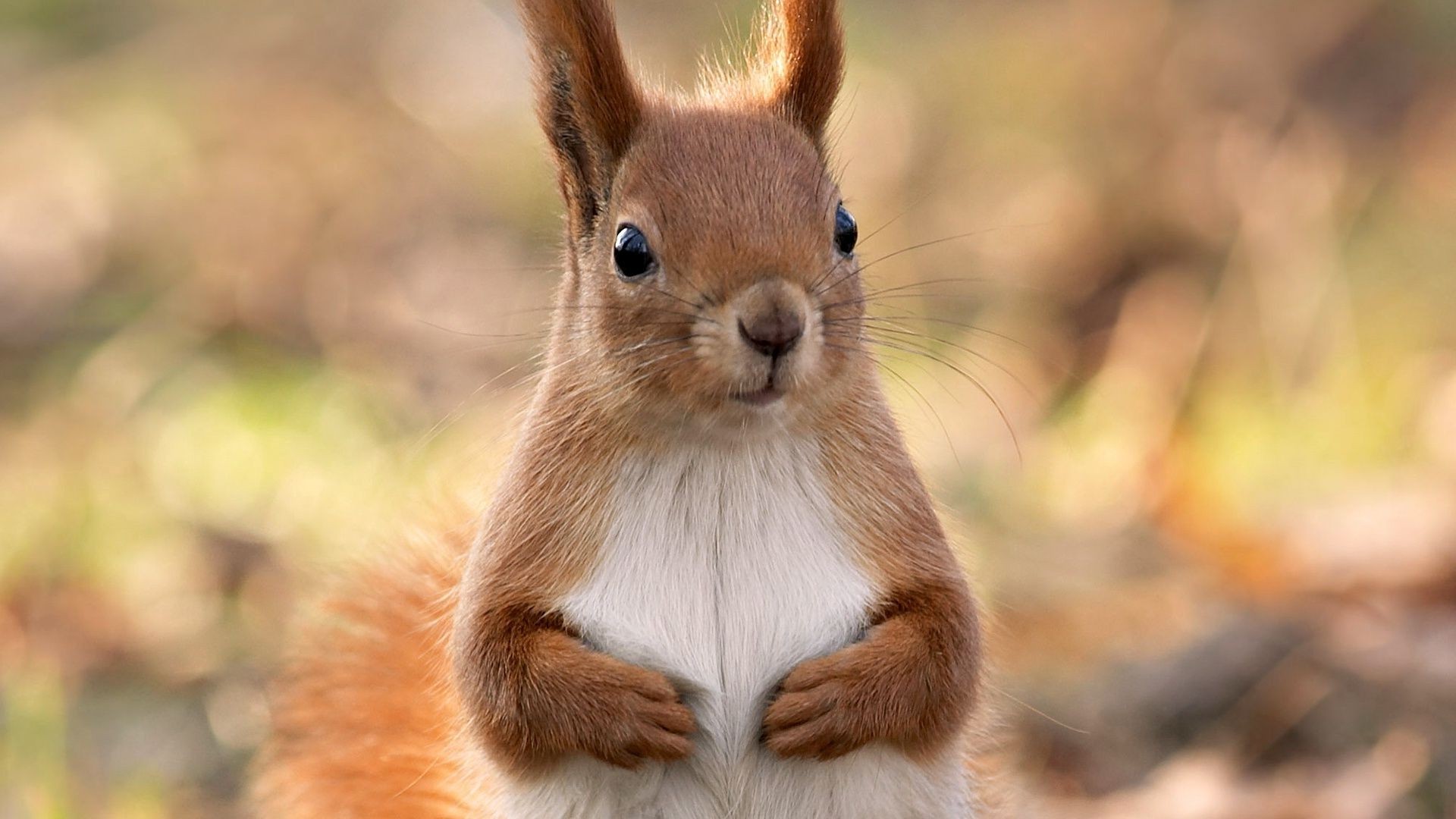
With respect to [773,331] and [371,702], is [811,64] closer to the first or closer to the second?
[773,331]

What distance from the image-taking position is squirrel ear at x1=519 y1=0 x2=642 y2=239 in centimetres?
203

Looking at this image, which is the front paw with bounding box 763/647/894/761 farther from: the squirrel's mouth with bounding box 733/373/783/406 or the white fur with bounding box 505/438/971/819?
the squirrel's mouth with bounding box 733/373/783/406

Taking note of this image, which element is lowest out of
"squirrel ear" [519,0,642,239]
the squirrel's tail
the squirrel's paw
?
the squirrel's tail

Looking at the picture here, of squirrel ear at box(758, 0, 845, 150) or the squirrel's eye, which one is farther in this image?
squirrel ear at box(758, 0, 845, 150)

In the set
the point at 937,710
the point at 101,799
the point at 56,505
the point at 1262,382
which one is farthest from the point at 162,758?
the point at 1262,382

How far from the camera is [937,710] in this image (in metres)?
1.98

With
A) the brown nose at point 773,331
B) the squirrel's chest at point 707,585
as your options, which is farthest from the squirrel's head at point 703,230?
the squirrel's chest at point 707,585

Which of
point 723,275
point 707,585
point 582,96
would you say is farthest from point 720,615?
point 582,96

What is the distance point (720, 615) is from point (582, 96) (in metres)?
0.63

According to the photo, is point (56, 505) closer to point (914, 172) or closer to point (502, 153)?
point (502, 153)

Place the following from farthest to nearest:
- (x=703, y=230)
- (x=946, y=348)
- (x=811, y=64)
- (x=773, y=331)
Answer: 1. (x=946, y=348)
2. (x=811, y=64)
3. (x=703, y=230)
4. (x=773, y=331)

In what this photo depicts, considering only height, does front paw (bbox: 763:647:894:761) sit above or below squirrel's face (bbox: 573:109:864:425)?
below

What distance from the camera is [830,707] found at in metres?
1.92

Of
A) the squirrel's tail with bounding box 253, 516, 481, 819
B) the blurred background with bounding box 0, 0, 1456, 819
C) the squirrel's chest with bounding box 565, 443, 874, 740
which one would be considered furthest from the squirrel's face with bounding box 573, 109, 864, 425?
the squirrel's tail with bounding box 253, 516, 481, 819
